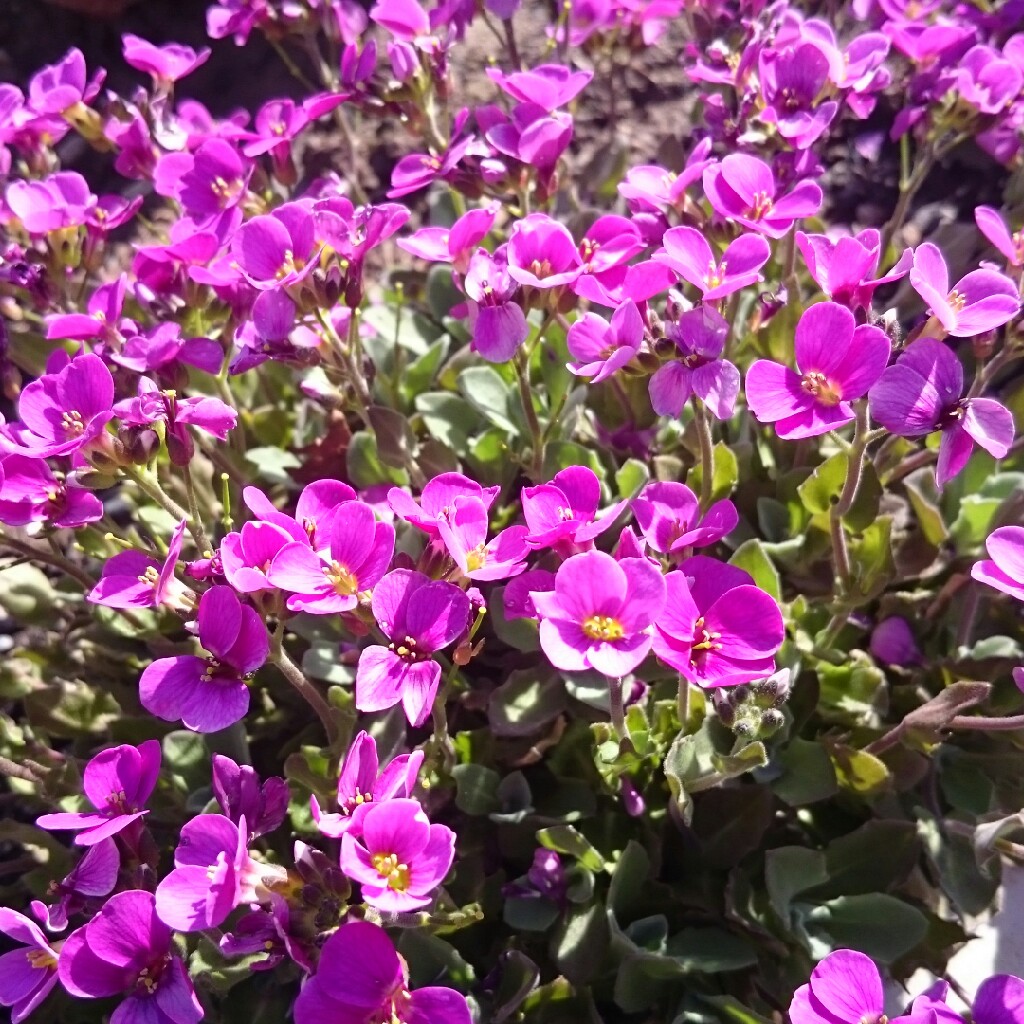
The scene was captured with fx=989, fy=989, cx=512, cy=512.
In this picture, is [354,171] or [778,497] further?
[354,171]

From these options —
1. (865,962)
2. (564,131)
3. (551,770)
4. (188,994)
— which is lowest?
(551,770)

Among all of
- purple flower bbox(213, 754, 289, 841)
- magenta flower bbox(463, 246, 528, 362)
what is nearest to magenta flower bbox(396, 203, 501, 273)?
magenta flower bbox(463, 246, 528, 362)

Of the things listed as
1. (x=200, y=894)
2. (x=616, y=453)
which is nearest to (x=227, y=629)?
(x=200, y=894)

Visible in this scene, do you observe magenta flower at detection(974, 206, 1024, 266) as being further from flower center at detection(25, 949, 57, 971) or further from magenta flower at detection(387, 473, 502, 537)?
flower center at detection(25, 949, 57, 971)

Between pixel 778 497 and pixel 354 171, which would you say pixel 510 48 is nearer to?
pixel 354 171

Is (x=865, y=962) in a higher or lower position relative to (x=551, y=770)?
higher
